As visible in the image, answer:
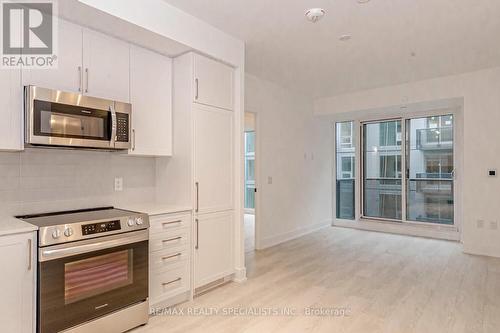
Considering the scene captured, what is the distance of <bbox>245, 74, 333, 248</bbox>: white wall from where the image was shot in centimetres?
484

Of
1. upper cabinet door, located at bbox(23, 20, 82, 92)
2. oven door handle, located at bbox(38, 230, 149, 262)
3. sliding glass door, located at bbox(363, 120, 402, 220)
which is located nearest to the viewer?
oven door handle, located at bbox(38, 230, 149, 262)

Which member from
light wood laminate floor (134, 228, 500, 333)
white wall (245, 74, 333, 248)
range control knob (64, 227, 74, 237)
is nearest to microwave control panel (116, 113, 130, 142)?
range control knob (64, 227, 74, 237)

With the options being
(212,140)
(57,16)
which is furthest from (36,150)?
(212,140)

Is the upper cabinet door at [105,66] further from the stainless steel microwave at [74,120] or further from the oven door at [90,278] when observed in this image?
the oven door at [90,278]

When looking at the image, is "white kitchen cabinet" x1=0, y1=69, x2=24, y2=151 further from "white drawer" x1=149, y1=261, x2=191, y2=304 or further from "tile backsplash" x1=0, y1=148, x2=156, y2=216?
"white drawer" x1=149, y1=261, x2=191, y2=304

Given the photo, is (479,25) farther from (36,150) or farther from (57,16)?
(36,150)

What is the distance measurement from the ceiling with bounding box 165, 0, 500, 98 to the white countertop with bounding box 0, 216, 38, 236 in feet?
6.75

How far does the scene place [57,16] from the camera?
7.55 feet

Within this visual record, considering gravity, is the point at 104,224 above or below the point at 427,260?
above

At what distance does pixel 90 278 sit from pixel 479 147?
518 centimetres

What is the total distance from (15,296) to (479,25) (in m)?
4.43

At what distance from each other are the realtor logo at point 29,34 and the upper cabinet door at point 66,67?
0.15ft

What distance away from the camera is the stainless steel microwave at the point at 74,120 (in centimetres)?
210

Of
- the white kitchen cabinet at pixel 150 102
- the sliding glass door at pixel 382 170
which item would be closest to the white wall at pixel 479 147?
the sliding glass door at pixel 382 170
